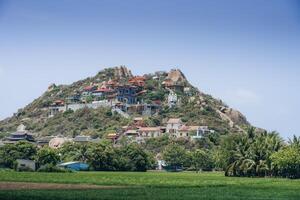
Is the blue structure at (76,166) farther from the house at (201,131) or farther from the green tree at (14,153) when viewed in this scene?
the house at (201,131)

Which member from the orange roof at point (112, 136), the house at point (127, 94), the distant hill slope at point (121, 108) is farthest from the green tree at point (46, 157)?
the house at point (127, 94)

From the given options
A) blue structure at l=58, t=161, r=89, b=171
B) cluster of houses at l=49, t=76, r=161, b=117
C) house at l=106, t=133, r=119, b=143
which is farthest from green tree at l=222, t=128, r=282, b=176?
cluster of houses at l=49, t=76, r=161, b=117

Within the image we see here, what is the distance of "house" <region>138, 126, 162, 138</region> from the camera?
52.9 meters

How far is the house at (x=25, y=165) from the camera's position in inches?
1256

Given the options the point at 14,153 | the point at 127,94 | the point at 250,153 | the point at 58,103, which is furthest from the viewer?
the point at 58,103

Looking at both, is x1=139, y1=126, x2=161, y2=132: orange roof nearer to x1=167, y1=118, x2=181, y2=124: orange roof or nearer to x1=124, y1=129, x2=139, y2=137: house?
x1=124, y1=129, x2=139, y2=137: house

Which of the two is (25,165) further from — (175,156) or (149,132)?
(149,132)

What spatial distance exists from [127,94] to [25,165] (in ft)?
106

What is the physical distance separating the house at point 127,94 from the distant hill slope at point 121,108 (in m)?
0.10

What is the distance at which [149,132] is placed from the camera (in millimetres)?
53500

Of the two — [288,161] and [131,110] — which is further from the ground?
[131,110]

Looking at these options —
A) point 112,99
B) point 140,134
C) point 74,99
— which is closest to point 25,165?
point 140,134

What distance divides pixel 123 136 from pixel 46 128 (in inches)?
410

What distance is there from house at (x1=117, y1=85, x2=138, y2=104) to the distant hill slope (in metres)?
0.10
